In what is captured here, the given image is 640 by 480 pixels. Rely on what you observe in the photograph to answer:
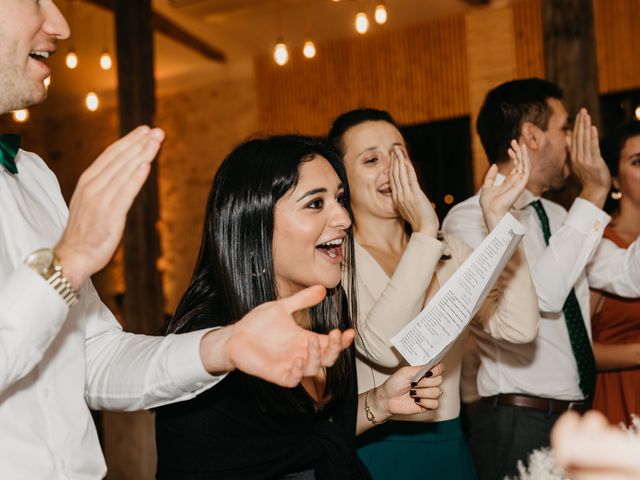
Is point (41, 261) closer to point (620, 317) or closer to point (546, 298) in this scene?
point (546, 298)

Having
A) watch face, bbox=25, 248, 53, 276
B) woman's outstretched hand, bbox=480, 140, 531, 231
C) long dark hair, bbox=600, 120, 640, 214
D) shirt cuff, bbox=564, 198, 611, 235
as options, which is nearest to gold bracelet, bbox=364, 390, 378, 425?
woman's outstretched hand, bbox=480, 140, 531, 231

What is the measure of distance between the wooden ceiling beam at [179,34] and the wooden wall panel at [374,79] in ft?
1.90

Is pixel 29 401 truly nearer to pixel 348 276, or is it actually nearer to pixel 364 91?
pixel 348 276

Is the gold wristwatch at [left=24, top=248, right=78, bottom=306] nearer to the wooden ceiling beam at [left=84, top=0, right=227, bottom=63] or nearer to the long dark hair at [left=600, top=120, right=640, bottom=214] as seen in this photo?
the long dark hair at [left=600, top=120, right=640, bottom=214]

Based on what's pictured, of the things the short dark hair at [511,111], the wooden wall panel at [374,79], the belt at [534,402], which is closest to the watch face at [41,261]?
the belt at [534,402]

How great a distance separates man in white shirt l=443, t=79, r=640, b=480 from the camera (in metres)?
2.33

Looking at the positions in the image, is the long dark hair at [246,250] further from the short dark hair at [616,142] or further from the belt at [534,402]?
the short dark hair at [616,142]

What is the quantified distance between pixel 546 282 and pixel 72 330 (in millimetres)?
1561

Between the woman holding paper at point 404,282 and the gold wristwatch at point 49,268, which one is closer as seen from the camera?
the gold wristwatch at point 49,268

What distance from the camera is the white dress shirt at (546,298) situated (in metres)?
2.33

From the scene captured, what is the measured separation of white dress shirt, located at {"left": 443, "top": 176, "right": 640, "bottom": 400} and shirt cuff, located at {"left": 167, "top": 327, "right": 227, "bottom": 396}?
4.60ft

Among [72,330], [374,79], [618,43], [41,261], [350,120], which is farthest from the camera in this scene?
[374,79]

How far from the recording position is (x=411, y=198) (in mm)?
2074

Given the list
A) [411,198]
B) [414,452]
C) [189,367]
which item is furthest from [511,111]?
[189,367]
